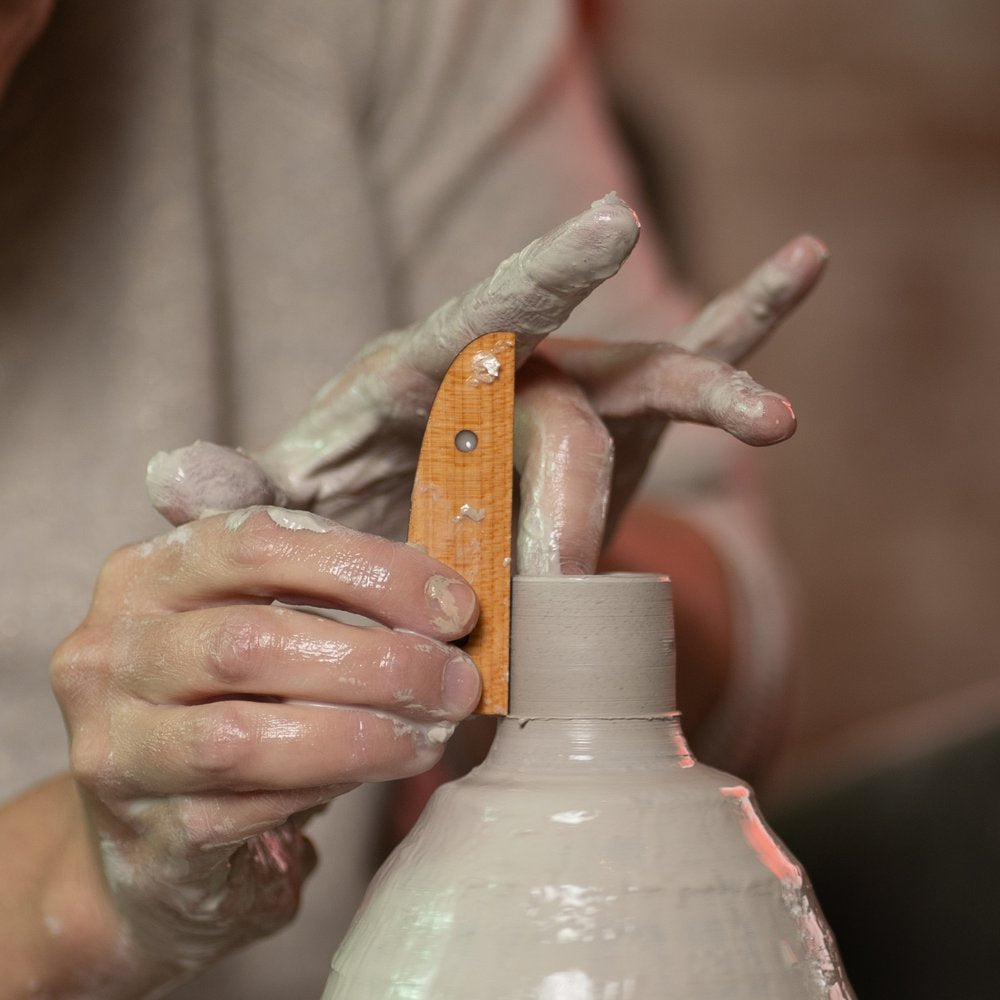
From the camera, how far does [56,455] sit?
905 millimetres

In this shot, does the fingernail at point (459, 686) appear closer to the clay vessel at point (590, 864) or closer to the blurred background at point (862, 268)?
the clay vessel at point (590, 864)

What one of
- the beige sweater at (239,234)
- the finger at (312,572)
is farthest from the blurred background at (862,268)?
the finger at (312,572)

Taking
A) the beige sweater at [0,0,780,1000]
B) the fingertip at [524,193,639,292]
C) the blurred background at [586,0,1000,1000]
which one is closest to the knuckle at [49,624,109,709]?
the fingertip at [524,193,639,292]

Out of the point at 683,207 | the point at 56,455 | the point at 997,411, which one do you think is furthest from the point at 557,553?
the point at 997,411

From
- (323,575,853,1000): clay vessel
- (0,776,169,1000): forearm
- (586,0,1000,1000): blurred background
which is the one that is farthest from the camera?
(586,0,1000,1000): blurred background

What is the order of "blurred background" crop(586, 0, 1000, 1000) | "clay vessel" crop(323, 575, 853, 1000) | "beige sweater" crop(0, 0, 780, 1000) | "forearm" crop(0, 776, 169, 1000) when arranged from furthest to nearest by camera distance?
"blurred background" crop(586, 0, 1000, 1000) → "beige sweater" crop(0, 0, 780, 1000) → "forearm" crop(0, 776, 169, 1000) → "clay vessel" crop(323, 575, 853, 1000)

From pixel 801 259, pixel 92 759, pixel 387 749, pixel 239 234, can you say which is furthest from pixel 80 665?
pixel 239 234

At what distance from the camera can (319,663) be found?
0.47m

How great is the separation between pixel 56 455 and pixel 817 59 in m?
1.72

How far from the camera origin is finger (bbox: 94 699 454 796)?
1.54 ft

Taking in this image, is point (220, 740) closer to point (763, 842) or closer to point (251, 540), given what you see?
point (251, 540)

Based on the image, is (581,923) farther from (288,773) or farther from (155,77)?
(155,77)

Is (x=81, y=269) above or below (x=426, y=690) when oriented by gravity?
above

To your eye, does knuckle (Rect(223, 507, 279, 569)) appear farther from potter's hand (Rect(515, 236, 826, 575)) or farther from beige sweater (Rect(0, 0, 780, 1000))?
beige sweater (Rect(0, 0, 780, 1000))
